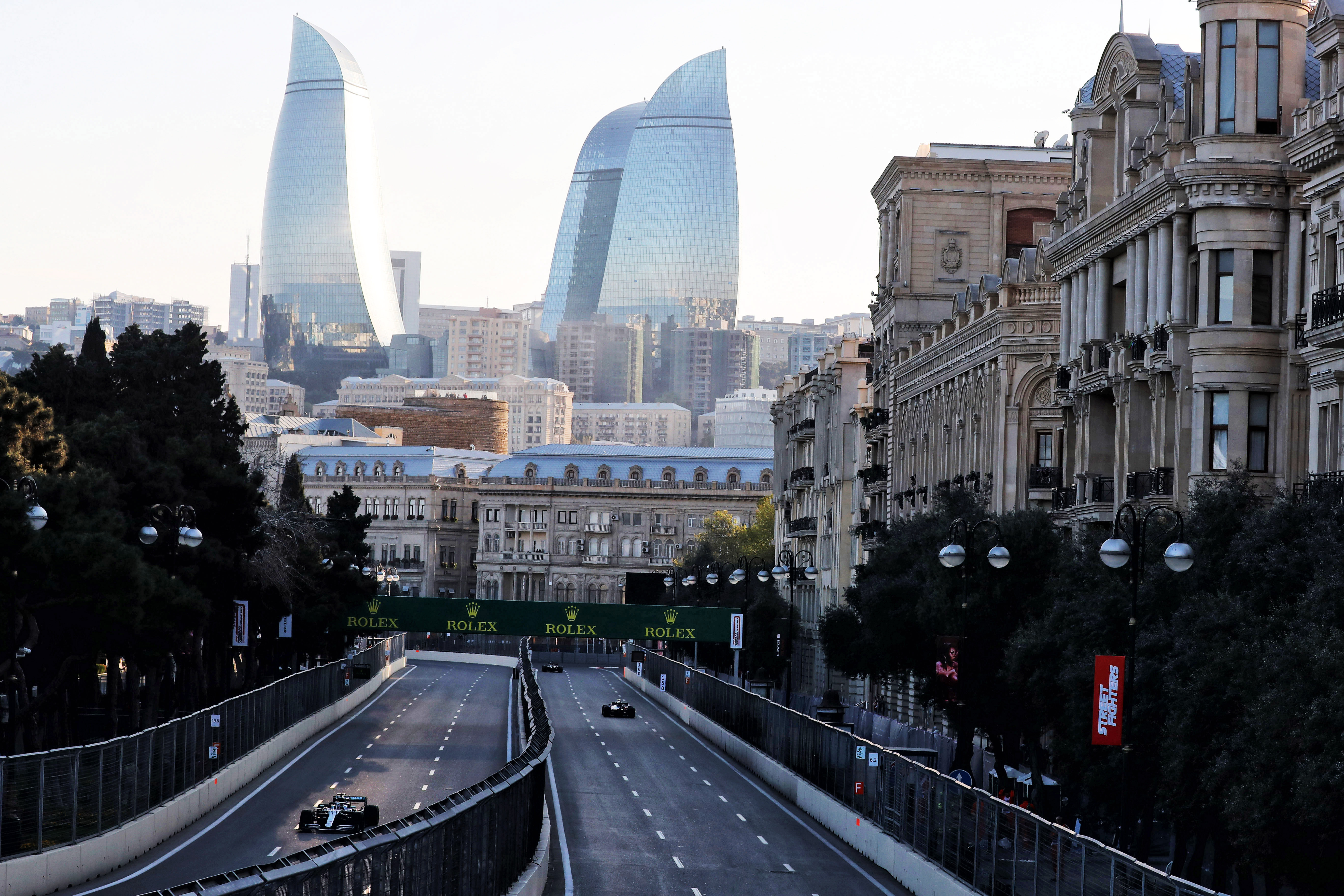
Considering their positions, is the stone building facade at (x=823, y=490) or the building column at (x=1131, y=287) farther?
the stone building facade at (x=823, y=490)

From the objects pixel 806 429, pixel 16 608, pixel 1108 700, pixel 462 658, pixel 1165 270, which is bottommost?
pixel 462 658

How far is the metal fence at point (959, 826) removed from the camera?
88.6 feet

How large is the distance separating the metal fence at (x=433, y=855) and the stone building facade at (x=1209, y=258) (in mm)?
18007

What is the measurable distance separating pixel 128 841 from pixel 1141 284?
28.4m

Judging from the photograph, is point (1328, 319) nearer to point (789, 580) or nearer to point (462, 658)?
point (789, 580)

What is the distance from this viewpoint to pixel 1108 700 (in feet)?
112

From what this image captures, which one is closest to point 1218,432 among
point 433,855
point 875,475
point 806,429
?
point 433,855

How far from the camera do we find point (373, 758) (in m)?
71.2

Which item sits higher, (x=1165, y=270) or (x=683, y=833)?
(x=1165, y=270)

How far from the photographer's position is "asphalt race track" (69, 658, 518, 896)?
4094 centimetres

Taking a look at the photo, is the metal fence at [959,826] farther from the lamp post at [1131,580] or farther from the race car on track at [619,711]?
the race car on track at [619,711]

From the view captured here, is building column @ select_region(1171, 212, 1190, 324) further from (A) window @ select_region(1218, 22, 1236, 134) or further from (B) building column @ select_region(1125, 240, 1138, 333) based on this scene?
(B) building column @ select_region(1125, 240, 1138, 333)

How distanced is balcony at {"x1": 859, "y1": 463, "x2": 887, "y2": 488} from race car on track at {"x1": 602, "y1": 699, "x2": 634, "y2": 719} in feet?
54.0

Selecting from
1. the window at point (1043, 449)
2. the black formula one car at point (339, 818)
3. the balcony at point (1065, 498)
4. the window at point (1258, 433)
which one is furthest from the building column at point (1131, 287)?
the black formula one car at point (339, 818)
